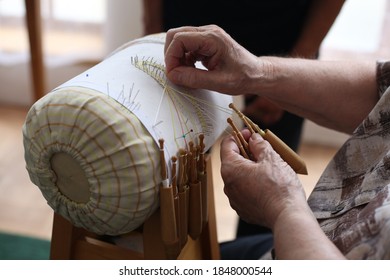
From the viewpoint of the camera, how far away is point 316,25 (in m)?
1.48

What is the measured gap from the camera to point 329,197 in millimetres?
976

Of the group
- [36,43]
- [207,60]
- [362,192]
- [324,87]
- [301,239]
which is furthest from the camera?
[36,43]

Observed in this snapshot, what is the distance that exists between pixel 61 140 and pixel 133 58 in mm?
214

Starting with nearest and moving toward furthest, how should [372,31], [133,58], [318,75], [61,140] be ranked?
[61,140]
[133,58]
[318,75]
[372,31]

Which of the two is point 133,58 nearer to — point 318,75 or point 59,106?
point 59,106

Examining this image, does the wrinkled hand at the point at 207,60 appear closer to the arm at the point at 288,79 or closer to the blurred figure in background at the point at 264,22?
the arm at the point at 288,79

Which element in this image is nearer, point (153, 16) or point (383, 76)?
point (383, 76)

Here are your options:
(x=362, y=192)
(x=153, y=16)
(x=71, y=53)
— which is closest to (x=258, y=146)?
(x=362, y=192)

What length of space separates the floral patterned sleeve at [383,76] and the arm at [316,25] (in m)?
0.41

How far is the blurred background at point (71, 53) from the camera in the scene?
1.98 metres

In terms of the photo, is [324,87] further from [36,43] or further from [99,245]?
[36,43]

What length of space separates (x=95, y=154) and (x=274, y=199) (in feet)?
0.88

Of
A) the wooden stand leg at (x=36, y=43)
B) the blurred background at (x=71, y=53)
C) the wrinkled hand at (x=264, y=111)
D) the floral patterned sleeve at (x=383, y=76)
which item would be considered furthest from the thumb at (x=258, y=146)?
the wooden stand leg at (x=36, y=43)
